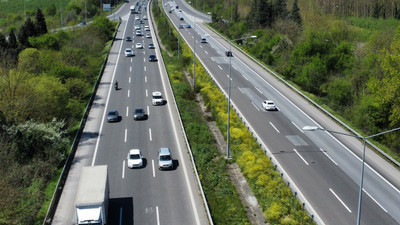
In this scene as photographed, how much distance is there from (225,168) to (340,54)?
128 ft

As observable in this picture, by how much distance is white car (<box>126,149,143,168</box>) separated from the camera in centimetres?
3847

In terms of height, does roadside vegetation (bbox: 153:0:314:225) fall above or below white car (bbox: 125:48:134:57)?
below

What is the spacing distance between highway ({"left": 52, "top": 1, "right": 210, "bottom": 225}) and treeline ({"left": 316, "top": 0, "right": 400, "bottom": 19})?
208 ft

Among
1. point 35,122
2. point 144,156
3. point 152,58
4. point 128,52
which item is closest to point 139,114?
point 144,156

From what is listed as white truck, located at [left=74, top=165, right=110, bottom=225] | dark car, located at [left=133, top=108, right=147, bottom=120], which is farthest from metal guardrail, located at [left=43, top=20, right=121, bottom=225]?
dark car, located at [left=133, top=108, right=147, bottom=120]

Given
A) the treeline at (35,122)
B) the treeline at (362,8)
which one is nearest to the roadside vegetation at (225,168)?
the treeline at (35,122)

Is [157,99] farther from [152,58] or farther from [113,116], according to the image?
[152,58]

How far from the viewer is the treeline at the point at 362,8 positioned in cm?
11624

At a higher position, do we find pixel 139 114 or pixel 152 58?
pixel 152 58

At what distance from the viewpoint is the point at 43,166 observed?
37.2 metres

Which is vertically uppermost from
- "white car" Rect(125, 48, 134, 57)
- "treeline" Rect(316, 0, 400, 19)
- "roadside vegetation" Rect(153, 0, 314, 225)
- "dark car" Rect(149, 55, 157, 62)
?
"treeline" Rect(316, 0, 400, 19)

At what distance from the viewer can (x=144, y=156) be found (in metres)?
41.3

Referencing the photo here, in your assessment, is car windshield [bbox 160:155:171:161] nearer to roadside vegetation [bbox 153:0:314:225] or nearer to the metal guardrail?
roadside vegetation [bbox 153:0:314:225]

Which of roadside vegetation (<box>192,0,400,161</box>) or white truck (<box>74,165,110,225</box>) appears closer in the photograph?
white truck (<box>74,165,110,225</box>)
